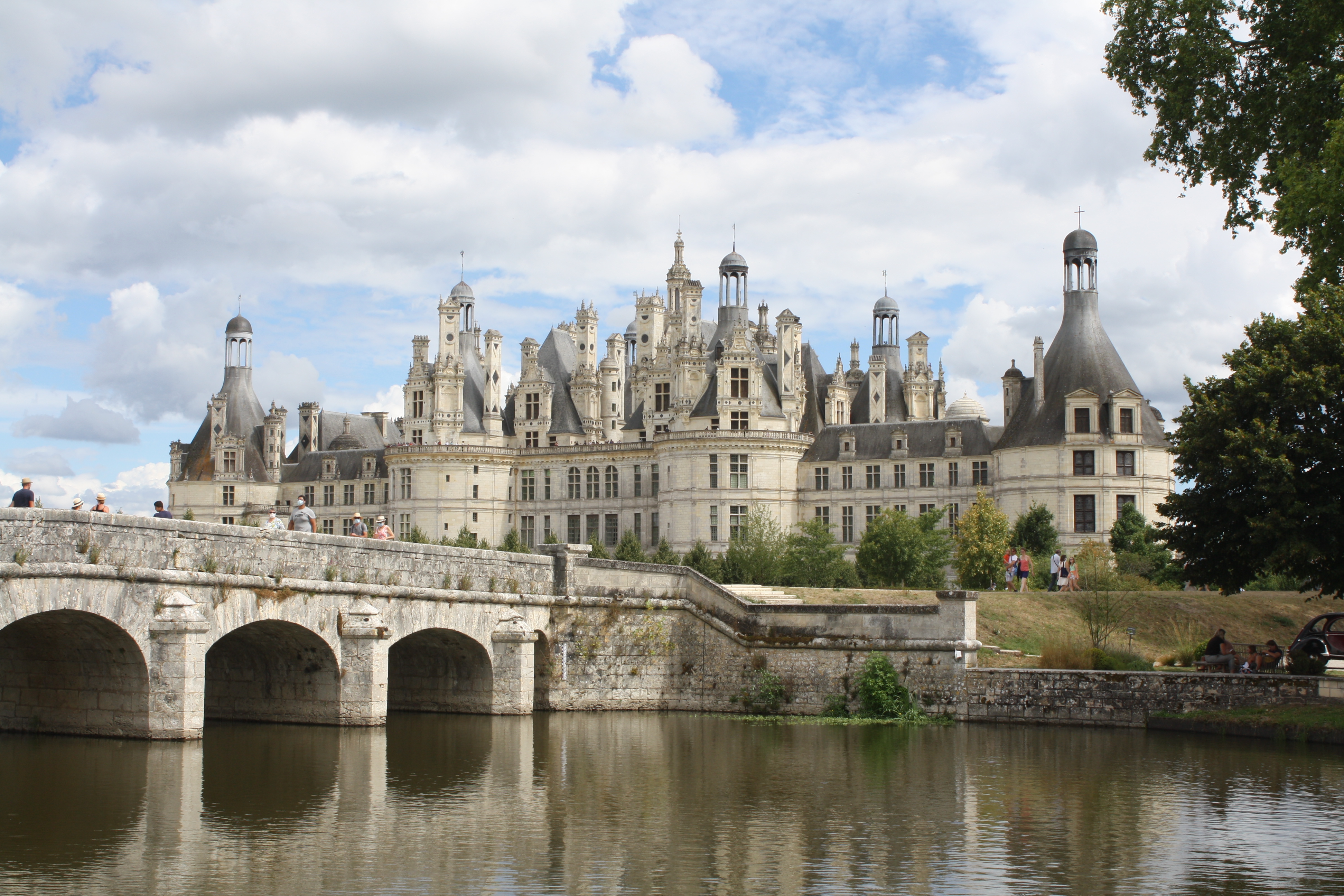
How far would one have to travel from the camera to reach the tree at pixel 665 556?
56.5 meters

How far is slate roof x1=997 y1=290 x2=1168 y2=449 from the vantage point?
5772 cm

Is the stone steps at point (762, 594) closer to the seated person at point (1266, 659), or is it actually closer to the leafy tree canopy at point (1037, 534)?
the seated person at point (1266, 659)

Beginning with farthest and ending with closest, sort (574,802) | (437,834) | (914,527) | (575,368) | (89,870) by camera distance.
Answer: (575,368), (914,527), (574,802), (437,834), (89,870)

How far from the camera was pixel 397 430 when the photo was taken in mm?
89188

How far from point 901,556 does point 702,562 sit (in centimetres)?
764

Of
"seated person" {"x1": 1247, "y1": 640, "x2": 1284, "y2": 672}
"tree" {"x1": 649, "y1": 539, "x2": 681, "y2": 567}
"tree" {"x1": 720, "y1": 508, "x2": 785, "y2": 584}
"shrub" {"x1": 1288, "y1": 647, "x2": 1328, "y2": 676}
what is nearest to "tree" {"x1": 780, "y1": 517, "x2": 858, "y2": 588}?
"tree" {"x1": 720, "y1": 508, "x2": 785, "y2": 584}

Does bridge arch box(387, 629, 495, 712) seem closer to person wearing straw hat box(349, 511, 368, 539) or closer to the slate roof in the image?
person wearing straw hat box(349, 511, 368, 539)

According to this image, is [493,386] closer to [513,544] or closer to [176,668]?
[513,544]

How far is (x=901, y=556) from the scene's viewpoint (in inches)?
2009

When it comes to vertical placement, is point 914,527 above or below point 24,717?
above

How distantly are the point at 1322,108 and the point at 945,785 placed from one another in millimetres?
13368

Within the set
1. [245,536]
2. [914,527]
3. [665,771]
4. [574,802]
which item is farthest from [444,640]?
[914,527]

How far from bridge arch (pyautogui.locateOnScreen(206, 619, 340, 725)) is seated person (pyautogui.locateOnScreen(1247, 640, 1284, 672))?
1875cm

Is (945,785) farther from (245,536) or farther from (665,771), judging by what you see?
(245,536)
